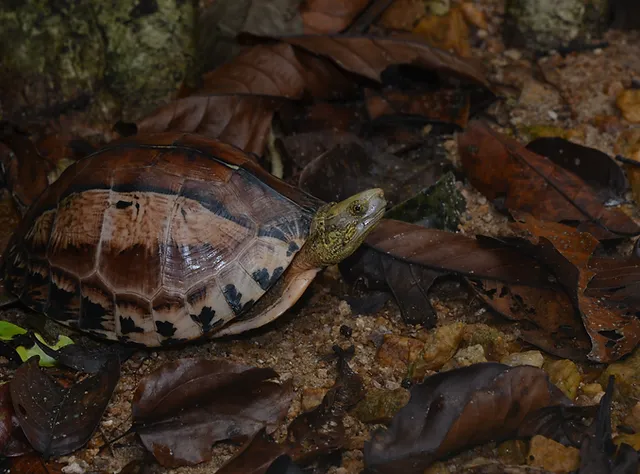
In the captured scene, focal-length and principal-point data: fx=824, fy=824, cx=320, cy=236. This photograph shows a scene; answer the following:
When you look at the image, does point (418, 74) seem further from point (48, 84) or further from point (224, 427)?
point (224, 427)

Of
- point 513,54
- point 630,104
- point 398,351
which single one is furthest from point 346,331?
point 513,54

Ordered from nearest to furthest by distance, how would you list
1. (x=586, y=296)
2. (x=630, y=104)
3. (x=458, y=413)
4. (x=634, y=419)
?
(x=458, y=413), (x=634, y=419), (x=586, y=296), (x=630, y=104)

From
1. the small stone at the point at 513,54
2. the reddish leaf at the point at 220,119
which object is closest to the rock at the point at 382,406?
the reddish leaf at the point at 220,119

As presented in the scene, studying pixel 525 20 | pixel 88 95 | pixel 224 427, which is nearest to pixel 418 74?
pixel 525 20

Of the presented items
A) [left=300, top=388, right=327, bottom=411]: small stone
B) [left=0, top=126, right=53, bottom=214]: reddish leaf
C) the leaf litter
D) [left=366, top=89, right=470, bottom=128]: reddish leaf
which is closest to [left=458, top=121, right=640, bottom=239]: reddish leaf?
the leaf litter

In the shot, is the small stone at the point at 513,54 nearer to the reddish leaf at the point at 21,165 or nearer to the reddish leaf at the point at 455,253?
the reddish leaf at the point at 455,253

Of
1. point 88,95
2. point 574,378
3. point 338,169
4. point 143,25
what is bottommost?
point 574,378

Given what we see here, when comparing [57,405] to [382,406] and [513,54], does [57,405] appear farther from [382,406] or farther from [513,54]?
[513,54]
